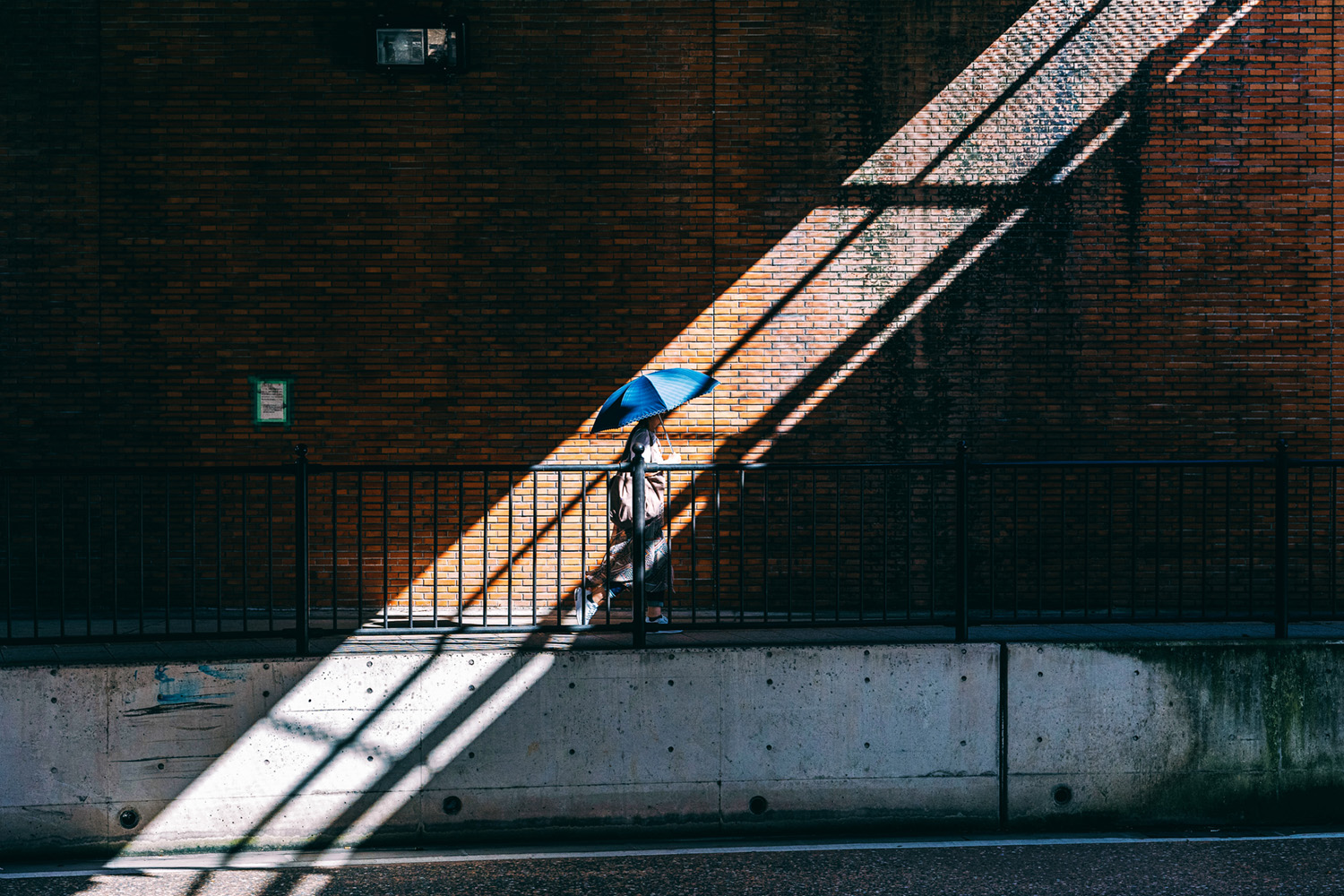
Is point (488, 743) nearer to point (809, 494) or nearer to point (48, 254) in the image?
point (809, 494)

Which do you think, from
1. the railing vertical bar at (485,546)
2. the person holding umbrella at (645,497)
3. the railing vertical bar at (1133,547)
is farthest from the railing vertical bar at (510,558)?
the railing vertical bar at (1133,547)

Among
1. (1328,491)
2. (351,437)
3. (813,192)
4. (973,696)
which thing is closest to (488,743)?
(973,696)

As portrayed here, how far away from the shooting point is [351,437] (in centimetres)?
898

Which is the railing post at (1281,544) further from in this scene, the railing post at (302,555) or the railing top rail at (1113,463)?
the railing post at (302,555)

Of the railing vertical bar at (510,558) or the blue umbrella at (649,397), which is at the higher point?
the blue umbrella at (649,397)

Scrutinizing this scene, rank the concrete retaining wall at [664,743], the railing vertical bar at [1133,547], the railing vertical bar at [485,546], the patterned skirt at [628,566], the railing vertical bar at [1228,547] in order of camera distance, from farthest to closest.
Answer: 1. the patterned skirt at [628,566]
2. the railing vertical bar at [1228,547]
3. the railing vertical bar at [1133,547]
4. the railing vertical bar at [485,546]
5. the concrete retaining wall at [664,743]

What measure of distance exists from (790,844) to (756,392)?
4.41 meters

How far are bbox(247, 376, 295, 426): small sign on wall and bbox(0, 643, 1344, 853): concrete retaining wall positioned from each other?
3651mm

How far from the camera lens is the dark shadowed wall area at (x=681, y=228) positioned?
29.0 feet

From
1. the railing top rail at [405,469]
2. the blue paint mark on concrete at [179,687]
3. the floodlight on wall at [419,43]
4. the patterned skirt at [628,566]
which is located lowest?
the blue paint mark on concrete at [179,687]

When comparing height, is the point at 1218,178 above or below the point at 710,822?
above

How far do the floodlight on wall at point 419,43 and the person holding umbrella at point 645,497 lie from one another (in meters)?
3.78

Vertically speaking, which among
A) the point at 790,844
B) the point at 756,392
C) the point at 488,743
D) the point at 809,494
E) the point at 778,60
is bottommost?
→ the point at 790,844

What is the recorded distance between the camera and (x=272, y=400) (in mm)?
8930
